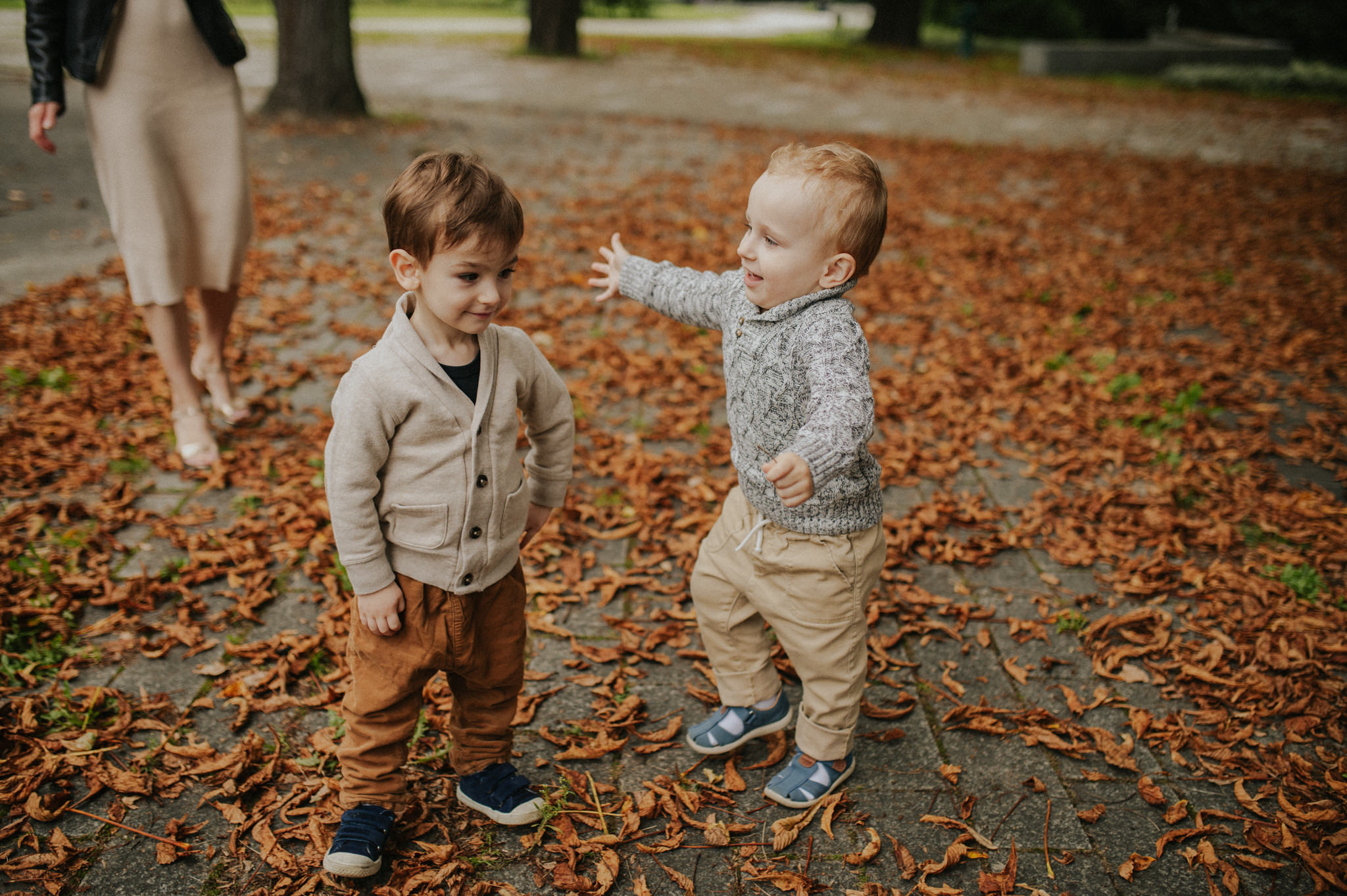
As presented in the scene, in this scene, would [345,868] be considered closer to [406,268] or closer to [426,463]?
[426,463]

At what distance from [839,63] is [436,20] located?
43.4 feet

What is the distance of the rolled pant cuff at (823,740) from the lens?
7.95 ft

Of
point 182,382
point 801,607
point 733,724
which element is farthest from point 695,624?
point 182,382

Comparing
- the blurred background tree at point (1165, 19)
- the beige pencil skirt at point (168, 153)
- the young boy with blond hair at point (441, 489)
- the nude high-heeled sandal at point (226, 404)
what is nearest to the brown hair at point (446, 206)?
the young boy with blond hair at point (441, 489)

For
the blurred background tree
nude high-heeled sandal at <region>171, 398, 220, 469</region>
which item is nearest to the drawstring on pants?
nude high-heeled sandal at <region>171, 398, 220, 469</region>

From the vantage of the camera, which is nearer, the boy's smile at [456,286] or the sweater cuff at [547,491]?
the boy's smile at [456,286]

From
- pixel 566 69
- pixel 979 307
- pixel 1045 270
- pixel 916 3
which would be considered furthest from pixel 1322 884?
pixel 916 3

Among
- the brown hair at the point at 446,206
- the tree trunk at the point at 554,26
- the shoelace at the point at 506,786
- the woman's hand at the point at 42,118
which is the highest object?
the tree trunk at the point at 554,26

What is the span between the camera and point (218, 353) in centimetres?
408

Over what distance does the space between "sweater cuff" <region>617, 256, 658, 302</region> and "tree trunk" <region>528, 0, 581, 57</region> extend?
60.4ft

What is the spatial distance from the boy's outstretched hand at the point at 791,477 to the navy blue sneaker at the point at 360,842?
1.33 metres

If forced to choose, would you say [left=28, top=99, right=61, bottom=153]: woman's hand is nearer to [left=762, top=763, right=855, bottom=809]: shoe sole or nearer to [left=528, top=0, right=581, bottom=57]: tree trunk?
[left=762, top=763, right=855, bottom=809]: shoe sole

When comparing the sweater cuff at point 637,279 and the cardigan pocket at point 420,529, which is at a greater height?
the sweater cuff at point 637,279

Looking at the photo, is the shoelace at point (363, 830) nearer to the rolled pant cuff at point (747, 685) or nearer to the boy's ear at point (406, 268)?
the rolled pant cuff at point (747, 685)
